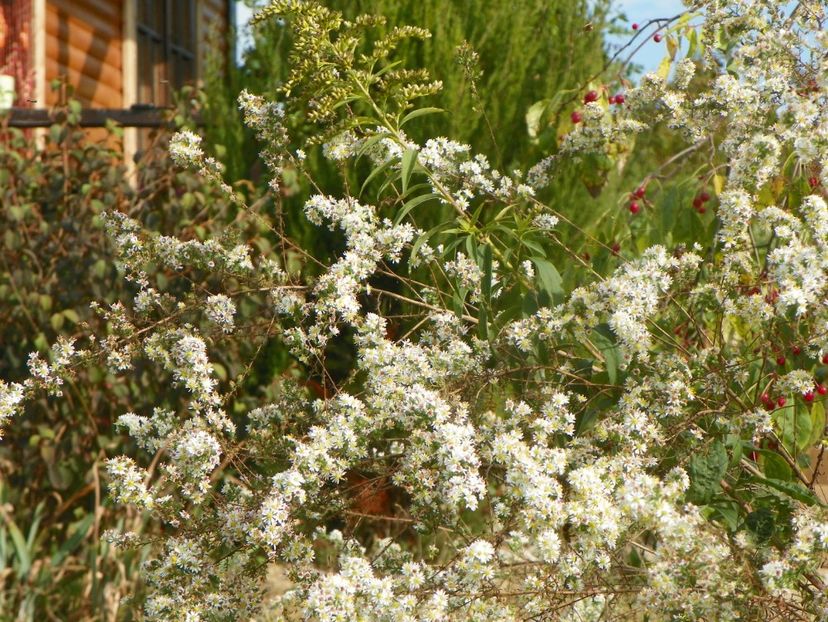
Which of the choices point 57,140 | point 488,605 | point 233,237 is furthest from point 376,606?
point 57,140

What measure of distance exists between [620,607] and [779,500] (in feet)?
1.97

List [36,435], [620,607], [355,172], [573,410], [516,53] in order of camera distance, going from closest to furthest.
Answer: [573,410] < [620,607] < [36,435] < [355,172] < [516,53]

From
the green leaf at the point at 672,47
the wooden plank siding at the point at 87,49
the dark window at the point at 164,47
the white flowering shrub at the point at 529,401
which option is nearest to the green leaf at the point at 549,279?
the white flowering shrub at the point at 529,401

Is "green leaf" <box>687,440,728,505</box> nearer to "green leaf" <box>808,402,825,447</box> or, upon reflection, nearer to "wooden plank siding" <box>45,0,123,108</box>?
"green leaf" <box>808,402,825,447</box>

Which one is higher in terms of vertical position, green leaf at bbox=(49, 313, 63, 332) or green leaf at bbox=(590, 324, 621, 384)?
green leaf at bbox=(590, 324, 621, 384)

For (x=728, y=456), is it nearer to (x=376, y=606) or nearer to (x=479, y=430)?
(x=479, y=430)

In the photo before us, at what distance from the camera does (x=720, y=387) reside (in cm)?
207

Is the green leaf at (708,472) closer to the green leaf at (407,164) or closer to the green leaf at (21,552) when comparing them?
the green leaf at (407,164)

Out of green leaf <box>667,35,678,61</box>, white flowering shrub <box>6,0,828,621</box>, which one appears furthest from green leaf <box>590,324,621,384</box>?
green leaf <box>667,35,678,61</box>

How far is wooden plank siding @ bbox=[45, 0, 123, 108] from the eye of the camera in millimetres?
6699

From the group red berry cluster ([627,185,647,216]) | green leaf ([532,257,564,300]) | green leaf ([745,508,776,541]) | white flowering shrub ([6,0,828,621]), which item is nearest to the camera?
white flowering shrub ([6,0,828,621])

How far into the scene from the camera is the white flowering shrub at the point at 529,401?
1.80 metres

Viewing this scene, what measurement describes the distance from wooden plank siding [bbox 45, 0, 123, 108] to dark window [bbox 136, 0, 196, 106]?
0.22 metres

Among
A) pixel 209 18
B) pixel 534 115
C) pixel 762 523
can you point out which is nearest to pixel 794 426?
pixel 762 523
